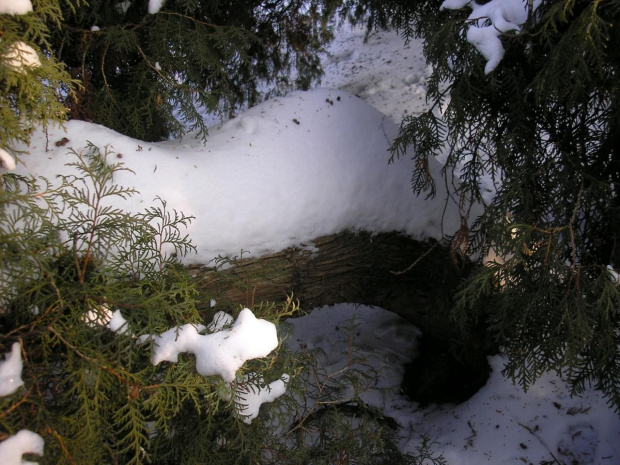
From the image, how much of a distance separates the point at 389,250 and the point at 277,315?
134 centimetres

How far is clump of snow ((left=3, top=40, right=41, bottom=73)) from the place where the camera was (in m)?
1.37

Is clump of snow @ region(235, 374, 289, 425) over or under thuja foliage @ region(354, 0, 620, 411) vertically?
under

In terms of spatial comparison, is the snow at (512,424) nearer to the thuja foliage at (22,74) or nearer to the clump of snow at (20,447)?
the clump of snow at (20,447)

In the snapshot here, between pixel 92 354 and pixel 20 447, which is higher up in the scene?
pixel 92 354

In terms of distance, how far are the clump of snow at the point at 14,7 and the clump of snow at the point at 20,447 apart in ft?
4.08

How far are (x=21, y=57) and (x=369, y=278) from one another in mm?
2142

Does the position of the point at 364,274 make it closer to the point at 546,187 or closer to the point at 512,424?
the point at 546,187

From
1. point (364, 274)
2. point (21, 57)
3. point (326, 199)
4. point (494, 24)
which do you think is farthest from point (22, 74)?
point (364, 274)

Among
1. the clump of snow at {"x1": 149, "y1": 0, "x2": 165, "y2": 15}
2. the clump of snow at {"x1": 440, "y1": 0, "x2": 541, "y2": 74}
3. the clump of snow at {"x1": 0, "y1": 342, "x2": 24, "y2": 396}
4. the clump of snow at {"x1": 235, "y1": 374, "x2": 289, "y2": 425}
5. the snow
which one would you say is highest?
the clump of snow at {"x1": 440, "y1": 0, "x2": 541, "y2": 74}

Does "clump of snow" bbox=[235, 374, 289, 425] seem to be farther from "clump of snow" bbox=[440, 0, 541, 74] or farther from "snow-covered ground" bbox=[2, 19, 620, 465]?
"clump of snow" bbox=[440, 0, 541, 74]

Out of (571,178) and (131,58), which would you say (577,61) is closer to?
(571,178)

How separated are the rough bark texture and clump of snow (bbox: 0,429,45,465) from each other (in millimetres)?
926

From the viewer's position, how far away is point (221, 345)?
4.45 ft

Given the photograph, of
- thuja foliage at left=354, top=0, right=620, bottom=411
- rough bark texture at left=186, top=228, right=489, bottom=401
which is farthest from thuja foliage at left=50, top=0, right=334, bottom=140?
thuja foliage at left=354, top=0, right=620, bottom=411
